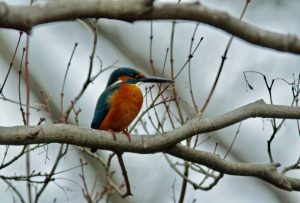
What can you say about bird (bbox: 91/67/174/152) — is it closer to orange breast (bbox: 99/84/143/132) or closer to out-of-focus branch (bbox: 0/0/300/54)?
orange breast (bbox: 99/84/143/132)

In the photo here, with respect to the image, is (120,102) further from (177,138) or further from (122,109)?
(177,138)

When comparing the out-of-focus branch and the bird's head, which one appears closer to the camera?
the out-of-focus branch

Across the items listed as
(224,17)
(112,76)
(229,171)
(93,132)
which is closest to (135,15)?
(224,17)

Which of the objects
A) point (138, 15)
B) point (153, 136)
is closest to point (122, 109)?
point (153, 136)

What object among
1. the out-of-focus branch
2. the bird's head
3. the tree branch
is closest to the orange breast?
the bird's head

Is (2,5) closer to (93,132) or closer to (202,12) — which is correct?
(202,12)

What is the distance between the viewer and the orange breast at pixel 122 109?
16.5 feet

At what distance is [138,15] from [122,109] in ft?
10.2

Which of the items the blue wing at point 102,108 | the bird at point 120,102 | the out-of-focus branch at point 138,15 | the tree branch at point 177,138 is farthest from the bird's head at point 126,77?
the out-of-focus branch at point 138,15

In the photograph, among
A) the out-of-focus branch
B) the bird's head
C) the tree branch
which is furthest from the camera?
the bird's head

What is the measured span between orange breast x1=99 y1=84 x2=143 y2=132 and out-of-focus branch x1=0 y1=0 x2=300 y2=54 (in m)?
3.03

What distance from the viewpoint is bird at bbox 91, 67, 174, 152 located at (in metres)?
5.05

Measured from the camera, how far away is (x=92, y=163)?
27.0ft

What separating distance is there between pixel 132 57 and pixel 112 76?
376 cm
